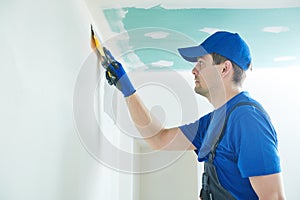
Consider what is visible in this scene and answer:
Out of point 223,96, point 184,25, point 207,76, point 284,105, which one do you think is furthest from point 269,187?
point 284,105

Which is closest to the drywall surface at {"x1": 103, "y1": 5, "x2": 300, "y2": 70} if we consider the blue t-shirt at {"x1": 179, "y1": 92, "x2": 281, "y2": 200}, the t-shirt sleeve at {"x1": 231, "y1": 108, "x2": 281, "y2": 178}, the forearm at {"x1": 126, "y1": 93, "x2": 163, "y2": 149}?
the forearm at {"x1": 126, "y1": 93, "x2": 163, "y2": 149}

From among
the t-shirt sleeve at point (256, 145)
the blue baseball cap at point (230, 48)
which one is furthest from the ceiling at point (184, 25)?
the t-shirt sleeve at point (256, 145)

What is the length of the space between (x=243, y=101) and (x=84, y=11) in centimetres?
88

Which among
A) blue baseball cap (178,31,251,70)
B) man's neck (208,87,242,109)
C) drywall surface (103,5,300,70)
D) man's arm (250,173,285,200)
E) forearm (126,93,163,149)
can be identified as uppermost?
drywall surface (103,5,300,70)

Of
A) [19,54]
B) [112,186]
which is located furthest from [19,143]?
[112,186]

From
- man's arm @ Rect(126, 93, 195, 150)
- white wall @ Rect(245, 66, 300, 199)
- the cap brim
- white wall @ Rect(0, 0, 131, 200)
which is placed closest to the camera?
white wall @ Rect(0, 0, 131, 200)

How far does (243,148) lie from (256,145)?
0.05m

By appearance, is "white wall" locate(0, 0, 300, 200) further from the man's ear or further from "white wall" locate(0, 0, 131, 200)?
the man's ear

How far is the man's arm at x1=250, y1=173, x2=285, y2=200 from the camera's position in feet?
4.19

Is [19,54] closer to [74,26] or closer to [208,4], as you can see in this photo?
[74,26]

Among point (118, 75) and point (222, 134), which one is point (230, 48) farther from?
point (118, 75)

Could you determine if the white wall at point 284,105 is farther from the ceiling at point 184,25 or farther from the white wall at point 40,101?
the white wall at point 40,101

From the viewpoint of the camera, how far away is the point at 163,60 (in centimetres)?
264

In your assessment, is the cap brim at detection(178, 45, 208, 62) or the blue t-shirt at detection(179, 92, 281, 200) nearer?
the blue t-shirt at detection(179, 92, 281, 200)
